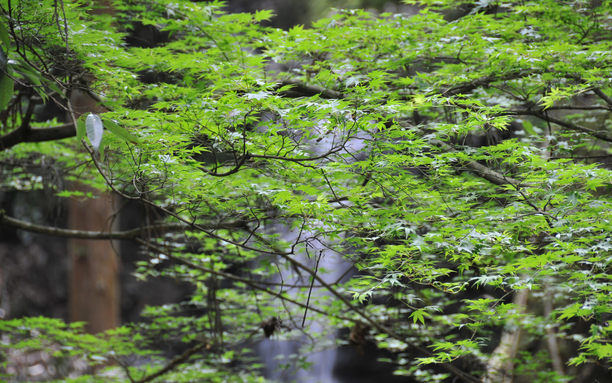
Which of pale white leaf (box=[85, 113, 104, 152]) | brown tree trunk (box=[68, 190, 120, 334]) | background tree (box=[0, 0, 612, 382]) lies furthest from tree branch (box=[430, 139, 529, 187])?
brown tree trunk (box=[68, 190, 120, 334])

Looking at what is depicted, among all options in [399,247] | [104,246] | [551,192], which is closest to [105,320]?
[104,246]

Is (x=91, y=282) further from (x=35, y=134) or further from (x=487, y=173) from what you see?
(x=487, y=173)

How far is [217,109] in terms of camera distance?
2.29 m

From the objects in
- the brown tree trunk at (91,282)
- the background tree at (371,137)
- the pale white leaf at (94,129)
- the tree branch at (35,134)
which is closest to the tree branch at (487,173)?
the background tree at (371,137)

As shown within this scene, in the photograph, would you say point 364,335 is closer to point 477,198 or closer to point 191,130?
point 477,198

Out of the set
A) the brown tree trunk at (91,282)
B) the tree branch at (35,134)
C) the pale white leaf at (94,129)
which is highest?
the tree branch at (35,134)

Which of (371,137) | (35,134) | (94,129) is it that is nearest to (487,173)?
(371,137)

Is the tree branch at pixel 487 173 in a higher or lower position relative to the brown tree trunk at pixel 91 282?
higher

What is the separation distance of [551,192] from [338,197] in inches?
46.7

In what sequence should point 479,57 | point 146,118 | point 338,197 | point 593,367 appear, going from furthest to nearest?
point 593,367 → point 479,57 → point 338,197 → point 146,118

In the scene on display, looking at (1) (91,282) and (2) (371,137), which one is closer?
(2) (371,137)

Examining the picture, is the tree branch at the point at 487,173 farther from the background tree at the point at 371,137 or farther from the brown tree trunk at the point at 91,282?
the brown tree trunk at the point at 91,282

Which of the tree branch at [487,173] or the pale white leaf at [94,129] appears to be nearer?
the pale white leaf at [94,129]

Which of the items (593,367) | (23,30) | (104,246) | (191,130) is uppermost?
(23,30)
